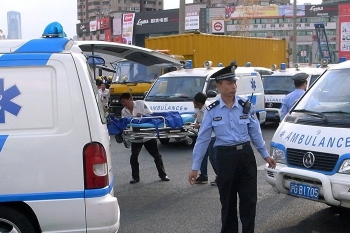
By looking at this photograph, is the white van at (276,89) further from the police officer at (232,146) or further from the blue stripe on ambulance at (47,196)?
the blue stripe on ambulance at (47,196)

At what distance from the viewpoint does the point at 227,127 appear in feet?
17.3

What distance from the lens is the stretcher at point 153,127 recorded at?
8.79 metres

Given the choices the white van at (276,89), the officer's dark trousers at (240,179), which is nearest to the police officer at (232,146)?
the officer's dark trousers at (240,179)

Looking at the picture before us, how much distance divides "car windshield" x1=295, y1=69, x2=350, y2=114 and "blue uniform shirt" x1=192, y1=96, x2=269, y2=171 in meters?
1.50

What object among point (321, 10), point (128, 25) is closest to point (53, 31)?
point (128, 25)

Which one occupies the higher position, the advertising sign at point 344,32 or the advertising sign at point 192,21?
the advertising sign at point 192,21

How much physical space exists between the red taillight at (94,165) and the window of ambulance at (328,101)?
280cm

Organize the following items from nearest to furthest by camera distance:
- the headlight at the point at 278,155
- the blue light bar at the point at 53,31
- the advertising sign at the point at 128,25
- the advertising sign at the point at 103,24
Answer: the blue light bar at the point at 53,31, the headlight at the point at 278,155, the advertising sign at the point at 128,25, the advertising sign at the point at 103,24

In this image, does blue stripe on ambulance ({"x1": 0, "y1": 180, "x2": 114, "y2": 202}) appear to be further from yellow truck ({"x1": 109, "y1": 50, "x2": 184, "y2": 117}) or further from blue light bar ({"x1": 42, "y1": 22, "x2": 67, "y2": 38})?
yellow truck ({"x1": 109, "y1": 50, "x2": 184, "y2": 117})

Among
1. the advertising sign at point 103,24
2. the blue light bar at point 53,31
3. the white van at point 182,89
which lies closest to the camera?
the blue light bar at point 53,31

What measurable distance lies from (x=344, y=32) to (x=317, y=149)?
50504mm

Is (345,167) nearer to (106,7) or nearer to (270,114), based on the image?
(270,114)

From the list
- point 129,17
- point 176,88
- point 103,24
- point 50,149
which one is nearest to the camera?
point 50,149

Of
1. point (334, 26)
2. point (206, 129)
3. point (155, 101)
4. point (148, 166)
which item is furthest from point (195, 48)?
point (334, 26)
